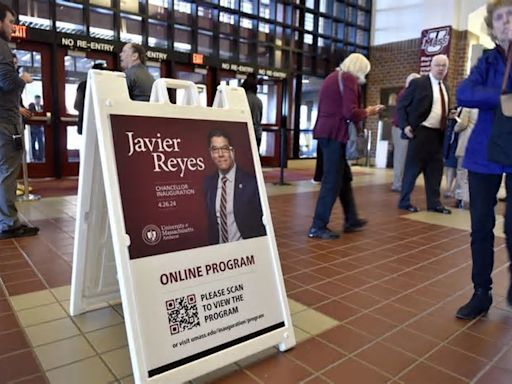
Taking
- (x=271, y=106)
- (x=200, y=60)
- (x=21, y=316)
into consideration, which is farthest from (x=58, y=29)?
(x=21, y=316)

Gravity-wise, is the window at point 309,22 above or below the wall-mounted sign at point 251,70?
above

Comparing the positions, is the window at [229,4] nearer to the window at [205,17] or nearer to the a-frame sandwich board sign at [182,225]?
the window at [205,17]

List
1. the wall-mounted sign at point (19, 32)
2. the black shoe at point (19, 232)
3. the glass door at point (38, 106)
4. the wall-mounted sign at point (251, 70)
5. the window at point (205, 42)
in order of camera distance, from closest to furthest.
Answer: the black shoe at point (19, 232)
the wall-mounted sign at point (19, 32)
the glass door at point (38, 106)
the window at point (205, 42)
the wall-mounted sign at point (251, 70)

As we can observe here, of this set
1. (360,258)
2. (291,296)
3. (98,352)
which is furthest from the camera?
(360,258)

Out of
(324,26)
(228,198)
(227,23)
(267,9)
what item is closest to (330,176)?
(228,198)

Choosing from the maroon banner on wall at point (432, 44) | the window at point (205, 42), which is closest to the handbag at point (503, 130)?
the window at point (205, 42)

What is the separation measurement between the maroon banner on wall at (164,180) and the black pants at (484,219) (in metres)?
1.08

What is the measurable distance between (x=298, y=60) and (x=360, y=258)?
7.07m

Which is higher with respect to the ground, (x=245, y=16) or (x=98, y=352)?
(x=245, y=16)

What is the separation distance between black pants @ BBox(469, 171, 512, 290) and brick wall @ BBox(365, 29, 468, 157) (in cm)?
820

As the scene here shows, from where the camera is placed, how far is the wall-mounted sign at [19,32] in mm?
5461

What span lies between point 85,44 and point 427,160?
16.0ft

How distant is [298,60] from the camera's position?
9.10 m

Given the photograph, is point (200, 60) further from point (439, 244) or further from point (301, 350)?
point (301, 350)
